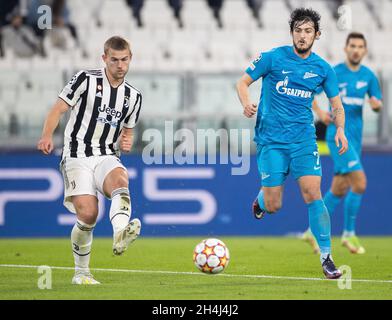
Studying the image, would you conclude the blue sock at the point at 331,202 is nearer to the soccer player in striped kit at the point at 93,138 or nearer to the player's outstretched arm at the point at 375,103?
the player's outstretched arm at the point at 375,103

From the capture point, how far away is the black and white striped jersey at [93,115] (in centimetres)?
786

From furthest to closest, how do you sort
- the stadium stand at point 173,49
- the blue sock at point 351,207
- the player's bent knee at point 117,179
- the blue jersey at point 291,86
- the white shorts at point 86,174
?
1. the stadium stand at point 173,49
2. the blue sock at point 351,207
3. the blue jersey at point 291,86
4. the white shorts at point 86,174
5. the player's bent knee at point 117,179

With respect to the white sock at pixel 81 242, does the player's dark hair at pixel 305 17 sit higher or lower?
higher

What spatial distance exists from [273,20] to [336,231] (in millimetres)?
4114

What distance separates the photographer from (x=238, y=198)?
13.5 meters

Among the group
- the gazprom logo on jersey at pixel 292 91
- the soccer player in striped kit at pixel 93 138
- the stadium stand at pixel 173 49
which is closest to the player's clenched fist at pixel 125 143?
the soccer player in striped kit at pixel 93 138

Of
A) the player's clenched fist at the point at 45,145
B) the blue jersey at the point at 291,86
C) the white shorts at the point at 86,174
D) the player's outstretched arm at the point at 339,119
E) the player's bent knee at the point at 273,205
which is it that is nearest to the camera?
the player's clenched fist at the point at 45,145

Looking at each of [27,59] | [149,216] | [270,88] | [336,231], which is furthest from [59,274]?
[27,59]

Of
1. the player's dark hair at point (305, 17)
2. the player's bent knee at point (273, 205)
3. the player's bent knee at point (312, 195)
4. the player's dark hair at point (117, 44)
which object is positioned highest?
the player's dark hair at point (305, 17)

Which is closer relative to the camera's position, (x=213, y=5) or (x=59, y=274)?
(x=59, y=274)

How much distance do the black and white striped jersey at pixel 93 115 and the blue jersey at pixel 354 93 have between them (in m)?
4.22

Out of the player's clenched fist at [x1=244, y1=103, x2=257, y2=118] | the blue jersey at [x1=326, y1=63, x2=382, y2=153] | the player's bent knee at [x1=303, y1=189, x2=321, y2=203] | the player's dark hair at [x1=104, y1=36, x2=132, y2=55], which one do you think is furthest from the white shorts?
the blue jersey at [x1=326, y1=63, x2=382, y2=153]
